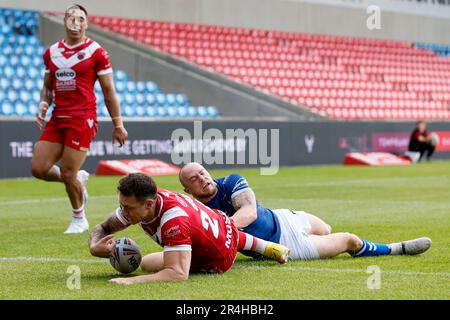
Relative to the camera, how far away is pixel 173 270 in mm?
6836

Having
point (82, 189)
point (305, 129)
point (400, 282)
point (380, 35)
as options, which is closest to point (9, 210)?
point (82, 189)

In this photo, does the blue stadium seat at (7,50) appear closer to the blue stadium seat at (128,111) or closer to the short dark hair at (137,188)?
the blue stadium seat at (128,111)

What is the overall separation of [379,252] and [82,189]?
3830 mm

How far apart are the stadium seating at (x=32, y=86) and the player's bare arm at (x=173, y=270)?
648 inches

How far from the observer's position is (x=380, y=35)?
125 feet

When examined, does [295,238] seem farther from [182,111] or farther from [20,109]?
[182,111]

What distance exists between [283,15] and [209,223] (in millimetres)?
27464

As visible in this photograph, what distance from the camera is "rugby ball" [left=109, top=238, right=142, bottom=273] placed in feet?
24.0

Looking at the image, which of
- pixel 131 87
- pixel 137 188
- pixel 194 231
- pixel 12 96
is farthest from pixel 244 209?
pixel 131 87

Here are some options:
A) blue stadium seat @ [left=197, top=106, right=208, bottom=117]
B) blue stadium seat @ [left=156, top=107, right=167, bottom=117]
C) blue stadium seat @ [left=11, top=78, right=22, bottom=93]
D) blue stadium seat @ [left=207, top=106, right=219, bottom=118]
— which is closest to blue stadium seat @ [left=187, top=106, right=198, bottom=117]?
blue stadium seat @ [left=197, top=106, right=208, bottom=117]

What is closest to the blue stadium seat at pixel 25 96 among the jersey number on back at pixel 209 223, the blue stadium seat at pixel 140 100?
the blue stadium seat at pixel 140 100

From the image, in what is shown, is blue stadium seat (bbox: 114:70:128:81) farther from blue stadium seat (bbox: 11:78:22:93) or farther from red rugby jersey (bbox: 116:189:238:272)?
red rugby jersey (bbox: 116:189:238:272)

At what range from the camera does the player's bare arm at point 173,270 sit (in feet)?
22.3
